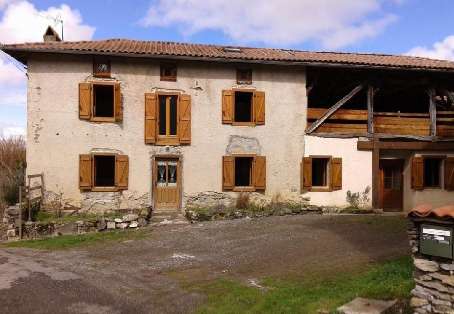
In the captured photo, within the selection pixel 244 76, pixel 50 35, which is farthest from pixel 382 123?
pixel 50 35

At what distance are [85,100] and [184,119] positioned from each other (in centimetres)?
334

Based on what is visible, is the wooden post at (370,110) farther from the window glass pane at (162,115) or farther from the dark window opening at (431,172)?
the window glass pane at (162,115)

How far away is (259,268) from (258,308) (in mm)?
2235

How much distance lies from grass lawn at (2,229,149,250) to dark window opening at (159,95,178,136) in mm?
3953

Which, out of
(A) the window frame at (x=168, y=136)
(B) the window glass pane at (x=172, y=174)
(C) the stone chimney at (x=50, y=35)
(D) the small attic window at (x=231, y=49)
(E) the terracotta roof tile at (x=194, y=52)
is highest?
(C) the stone chimney at (x=50, y=35)

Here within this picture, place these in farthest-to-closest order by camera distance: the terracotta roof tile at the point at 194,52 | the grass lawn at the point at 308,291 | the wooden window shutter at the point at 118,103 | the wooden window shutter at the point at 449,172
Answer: the wooden window shutter at the point at 449,172 → the wooden window shutter at the point at 118,103 → the terracotta roof tile at the point at 194,52 → the grass lawn at the point at 308,291

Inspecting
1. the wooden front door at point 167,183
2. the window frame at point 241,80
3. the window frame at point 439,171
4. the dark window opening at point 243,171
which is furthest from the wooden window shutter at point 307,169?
the wooden front door at point 167,183

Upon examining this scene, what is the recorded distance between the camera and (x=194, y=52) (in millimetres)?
14898

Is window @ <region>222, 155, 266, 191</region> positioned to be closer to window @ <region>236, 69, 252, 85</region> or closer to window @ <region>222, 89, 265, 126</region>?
window @ <region>222, 89, 265, 126</region>

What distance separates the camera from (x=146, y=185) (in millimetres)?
14625

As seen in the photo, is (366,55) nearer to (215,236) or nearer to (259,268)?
(215,236)

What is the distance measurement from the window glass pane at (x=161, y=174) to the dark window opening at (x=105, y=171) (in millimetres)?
1620

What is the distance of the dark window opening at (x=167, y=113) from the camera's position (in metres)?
14.9

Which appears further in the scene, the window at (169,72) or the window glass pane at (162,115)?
the window glass pane at (162,115)
